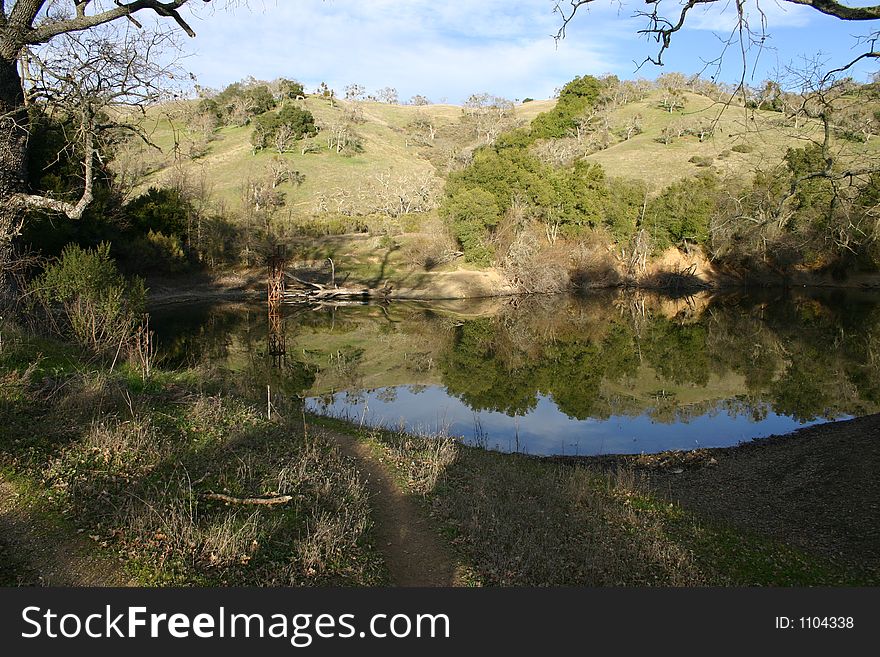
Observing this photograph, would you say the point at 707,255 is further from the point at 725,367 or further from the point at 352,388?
the point at 352,388

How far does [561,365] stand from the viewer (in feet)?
69.5

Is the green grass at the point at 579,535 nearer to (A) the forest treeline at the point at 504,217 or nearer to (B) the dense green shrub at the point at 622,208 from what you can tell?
(A) the forest treeline at the point at 504,217

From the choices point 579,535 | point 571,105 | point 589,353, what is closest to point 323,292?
point 589,353

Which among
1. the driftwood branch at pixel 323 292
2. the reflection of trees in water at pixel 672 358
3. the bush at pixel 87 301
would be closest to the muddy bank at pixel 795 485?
the reflection of trees in water at pixel 672 358

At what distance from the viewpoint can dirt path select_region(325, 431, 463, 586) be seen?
5.83m

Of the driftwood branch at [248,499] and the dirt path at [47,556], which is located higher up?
the dirt path at [47,556]

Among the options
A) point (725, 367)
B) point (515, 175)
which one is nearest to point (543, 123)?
point (515, 175)

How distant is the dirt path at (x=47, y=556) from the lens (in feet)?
14.4

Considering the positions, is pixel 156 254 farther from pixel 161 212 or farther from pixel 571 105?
pixel 571 105

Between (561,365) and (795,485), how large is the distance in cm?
1153

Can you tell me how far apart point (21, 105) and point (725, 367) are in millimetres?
20466

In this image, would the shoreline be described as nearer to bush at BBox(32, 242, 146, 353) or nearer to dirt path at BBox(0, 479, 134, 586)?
bush at BBox(32, 242, 146, 353)

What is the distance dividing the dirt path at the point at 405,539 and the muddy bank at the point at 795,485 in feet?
13.6

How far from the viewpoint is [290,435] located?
857 cm
